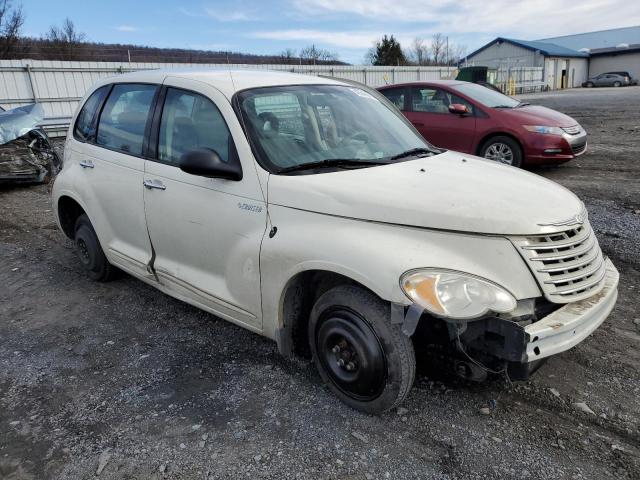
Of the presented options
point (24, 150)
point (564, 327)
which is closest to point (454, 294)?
point (564, 327)

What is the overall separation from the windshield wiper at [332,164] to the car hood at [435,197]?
0.27 feet

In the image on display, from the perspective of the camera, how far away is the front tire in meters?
2.54

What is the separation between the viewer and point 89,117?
4566 millimetres

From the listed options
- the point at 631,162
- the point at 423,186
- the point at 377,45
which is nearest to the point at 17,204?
the point at 423,186

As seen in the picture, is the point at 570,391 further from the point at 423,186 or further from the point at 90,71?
the point at 90,71

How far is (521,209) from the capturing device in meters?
2.56

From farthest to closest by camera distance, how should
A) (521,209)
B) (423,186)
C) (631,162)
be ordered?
(631,162) → (423,186) → (521,209)

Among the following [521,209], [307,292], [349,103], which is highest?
[349,103]

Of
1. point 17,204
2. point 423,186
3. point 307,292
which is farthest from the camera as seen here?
point 17,204

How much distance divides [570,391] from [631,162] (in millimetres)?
8038

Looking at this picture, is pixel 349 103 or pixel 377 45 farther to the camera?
pixel 377 45

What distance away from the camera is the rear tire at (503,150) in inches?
339

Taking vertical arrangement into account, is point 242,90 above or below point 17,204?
above

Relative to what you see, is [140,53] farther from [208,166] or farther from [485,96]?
[208,166]
